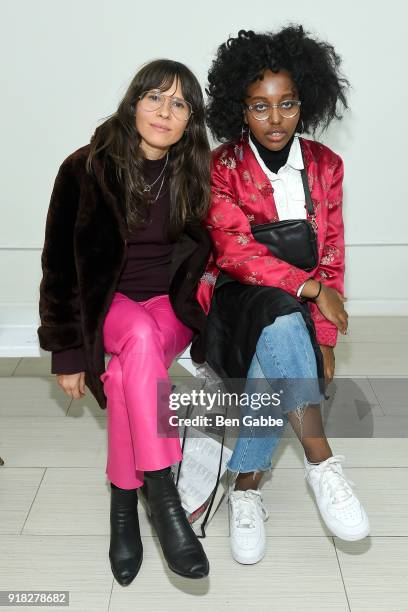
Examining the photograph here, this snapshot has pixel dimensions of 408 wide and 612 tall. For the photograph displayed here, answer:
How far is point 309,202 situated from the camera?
2.02m

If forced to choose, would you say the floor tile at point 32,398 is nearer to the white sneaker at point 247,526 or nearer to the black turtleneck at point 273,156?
the white sneaker at point 247,526

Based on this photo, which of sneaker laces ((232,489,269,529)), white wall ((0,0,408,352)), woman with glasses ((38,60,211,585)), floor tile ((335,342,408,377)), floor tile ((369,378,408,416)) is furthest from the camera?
white wall ((0,0,408,352))

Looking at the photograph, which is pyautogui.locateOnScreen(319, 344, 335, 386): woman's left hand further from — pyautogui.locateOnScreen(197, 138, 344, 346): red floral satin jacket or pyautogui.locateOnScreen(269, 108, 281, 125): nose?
pyautogui.locateOnScreen(269, 108, 281, 125): nose

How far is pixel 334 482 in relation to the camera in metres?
1.75

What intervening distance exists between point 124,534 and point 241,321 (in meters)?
0.56

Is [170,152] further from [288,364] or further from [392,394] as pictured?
[392,394]

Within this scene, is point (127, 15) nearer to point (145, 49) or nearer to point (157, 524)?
point (145, 49)

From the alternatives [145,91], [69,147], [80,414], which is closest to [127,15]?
[69,147]

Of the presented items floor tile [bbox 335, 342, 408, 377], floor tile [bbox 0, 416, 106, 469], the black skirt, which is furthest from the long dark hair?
floor tile [bbox 335, 342, 408, 377]

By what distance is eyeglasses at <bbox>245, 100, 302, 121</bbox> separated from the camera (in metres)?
1.97

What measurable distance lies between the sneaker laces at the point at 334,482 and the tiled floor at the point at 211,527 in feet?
0.61

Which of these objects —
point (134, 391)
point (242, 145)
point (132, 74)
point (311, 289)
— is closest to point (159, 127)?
point (242, 145)

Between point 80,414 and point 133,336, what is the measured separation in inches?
33.1

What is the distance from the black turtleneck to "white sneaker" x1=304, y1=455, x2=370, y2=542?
76 centimetres
